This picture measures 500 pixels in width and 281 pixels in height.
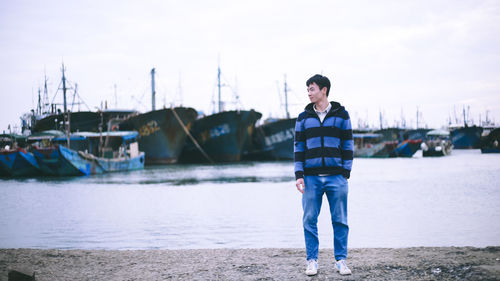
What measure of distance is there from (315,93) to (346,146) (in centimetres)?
45

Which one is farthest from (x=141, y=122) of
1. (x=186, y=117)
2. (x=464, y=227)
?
(x=464, y=227)

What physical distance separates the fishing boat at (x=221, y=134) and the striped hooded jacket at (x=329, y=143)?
125 ft

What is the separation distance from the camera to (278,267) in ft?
13.1

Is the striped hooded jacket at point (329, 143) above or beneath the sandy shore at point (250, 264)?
above

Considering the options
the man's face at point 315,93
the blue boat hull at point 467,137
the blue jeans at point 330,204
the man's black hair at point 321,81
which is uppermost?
the blue boat hull at point 467,137

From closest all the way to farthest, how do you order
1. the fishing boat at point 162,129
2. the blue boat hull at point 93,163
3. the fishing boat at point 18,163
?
the blue boat hull at point 93,163
the fishing boat at point 18,163
the fishing boat at point 162,129

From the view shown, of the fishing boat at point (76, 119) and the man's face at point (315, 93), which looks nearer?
the man's face at point (315, 93)

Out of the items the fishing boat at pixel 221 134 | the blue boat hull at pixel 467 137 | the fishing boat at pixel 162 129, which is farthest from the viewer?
the blue boat hull at pixel 467 137

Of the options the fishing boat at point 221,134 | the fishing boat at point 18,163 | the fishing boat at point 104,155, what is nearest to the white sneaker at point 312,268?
the fishing boat at point 104,155

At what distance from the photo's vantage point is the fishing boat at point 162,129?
39.1 meters

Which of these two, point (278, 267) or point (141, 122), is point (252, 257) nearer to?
point (278, 267)

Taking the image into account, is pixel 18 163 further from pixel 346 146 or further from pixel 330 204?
pixel 346 146

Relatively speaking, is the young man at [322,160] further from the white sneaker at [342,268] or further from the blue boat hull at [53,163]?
the blue boat hull at [53,163]

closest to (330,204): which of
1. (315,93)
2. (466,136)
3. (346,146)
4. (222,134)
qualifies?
(346,146)
